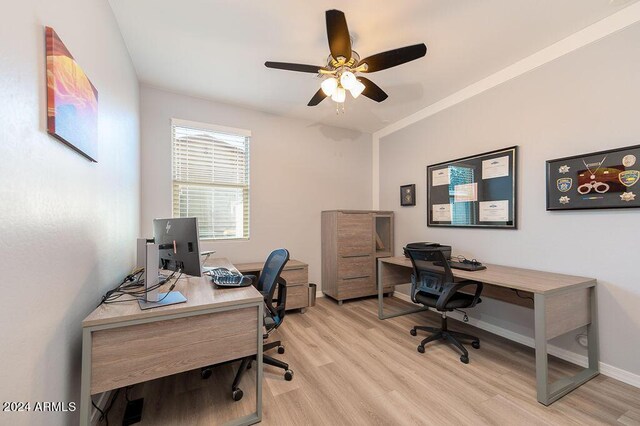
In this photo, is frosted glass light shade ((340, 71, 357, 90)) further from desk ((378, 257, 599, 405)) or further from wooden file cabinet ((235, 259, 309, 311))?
wooden file cabinet ((235, 259, 309, 311))

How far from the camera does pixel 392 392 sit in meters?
1.85

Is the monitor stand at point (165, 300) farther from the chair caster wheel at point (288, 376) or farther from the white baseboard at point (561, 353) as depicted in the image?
the white baseboard at point (561, 353)

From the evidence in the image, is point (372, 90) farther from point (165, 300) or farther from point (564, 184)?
point (165, 300)

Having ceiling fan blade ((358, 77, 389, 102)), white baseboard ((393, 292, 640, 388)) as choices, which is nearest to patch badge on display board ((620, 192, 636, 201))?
white baseboard ((393, 292, 640, 388))

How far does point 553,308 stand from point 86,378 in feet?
9.23

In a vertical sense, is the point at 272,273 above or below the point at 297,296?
above

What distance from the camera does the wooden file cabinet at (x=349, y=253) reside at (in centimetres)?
371

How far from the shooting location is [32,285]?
0.92 metres

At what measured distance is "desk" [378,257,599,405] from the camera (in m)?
1.74

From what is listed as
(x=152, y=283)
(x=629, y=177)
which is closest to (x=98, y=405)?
(x=152, y=283)

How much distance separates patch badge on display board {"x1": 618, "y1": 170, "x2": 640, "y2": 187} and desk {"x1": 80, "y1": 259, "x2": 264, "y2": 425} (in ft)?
9.09

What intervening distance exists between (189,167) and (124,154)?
42.0 inches

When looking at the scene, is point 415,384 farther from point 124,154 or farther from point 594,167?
point 124,154

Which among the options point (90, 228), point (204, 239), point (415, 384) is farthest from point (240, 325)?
point (204, 239)
